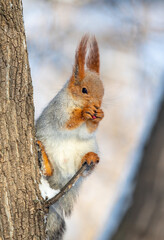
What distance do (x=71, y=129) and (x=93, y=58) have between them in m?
0.40

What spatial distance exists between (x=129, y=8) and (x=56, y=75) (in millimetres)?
922

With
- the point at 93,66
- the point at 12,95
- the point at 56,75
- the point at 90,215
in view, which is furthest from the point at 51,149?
the point at 90,215

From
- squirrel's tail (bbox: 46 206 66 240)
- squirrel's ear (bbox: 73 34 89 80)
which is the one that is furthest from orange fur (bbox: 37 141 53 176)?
squirrel's ear (bbox: 73 34 89 80)

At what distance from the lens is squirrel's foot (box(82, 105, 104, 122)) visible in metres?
1.97

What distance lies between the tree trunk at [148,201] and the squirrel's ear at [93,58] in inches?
21.2

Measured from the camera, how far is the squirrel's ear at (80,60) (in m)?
1.96

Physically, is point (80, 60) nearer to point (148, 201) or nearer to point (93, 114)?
point (93, 114)

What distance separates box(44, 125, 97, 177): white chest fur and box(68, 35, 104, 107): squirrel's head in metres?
0.17

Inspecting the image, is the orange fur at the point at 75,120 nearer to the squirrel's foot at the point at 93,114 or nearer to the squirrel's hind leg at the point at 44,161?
the squirrel's foot at the point at 93,114

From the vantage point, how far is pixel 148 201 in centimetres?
171

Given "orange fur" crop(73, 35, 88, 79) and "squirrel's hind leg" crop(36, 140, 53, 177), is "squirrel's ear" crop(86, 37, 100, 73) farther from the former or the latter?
"squirrel's hind leg" crop(36, 140, 53, 177)

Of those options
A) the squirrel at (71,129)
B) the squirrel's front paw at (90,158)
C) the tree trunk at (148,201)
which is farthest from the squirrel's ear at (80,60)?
the tree trunk at (148,201)

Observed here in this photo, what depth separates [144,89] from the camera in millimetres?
3062

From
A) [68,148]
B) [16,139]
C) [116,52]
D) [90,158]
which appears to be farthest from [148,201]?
[116,52]
